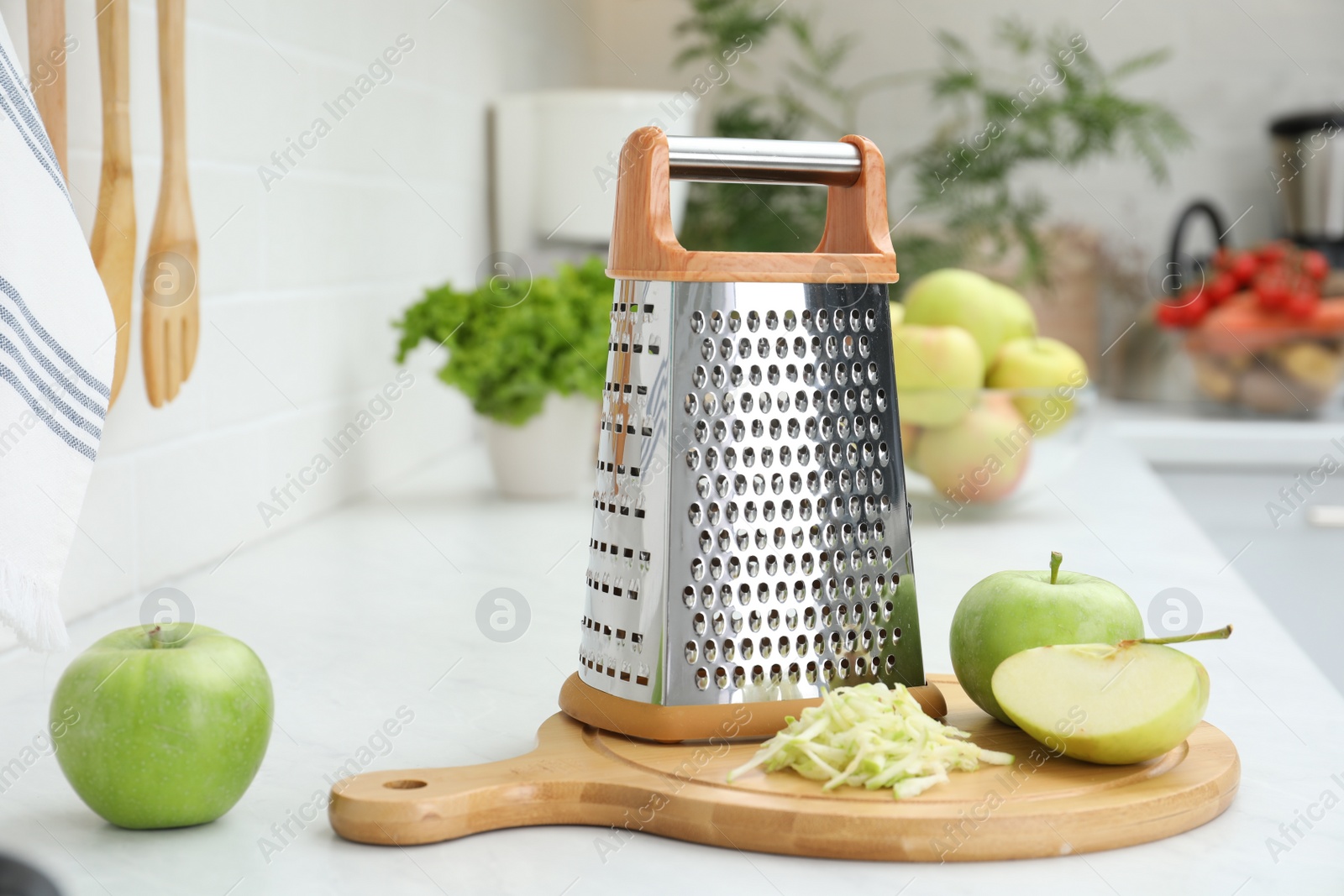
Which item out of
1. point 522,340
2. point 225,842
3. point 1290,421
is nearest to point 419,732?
point 225,842

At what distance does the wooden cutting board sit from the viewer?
56 cm

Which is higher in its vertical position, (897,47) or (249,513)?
(897,47)

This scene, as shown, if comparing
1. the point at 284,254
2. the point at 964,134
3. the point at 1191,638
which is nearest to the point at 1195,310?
the point at 964,134

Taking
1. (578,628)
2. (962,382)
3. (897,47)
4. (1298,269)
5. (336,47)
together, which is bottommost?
(578,628)

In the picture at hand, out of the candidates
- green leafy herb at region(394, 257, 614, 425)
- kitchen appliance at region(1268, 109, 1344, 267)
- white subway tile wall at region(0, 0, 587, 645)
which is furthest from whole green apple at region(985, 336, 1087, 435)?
kitchen appliance at region(1268, 109, 1344, 267)

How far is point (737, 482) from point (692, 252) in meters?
0.12

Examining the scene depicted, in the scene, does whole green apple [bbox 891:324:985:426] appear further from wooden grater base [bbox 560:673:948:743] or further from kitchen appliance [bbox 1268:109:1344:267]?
kitchen appliance [bbox 1268:109:1344:267]

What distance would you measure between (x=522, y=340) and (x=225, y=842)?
901mm

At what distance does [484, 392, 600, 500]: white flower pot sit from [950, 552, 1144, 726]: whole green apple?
2.70 feet

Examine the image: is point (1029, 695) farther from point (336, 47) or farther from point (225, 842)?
point (336, 47)

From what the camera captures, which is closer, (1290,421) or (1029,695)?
(1029,695)

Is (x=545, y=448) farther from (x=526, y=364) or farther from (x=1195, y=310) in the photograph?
(x=1195, y=310)

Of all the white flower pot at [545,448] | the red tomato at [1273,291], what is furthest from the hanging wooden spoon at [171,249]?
the red tomato at [1273,291]

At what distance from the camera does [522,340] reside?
1422mm
